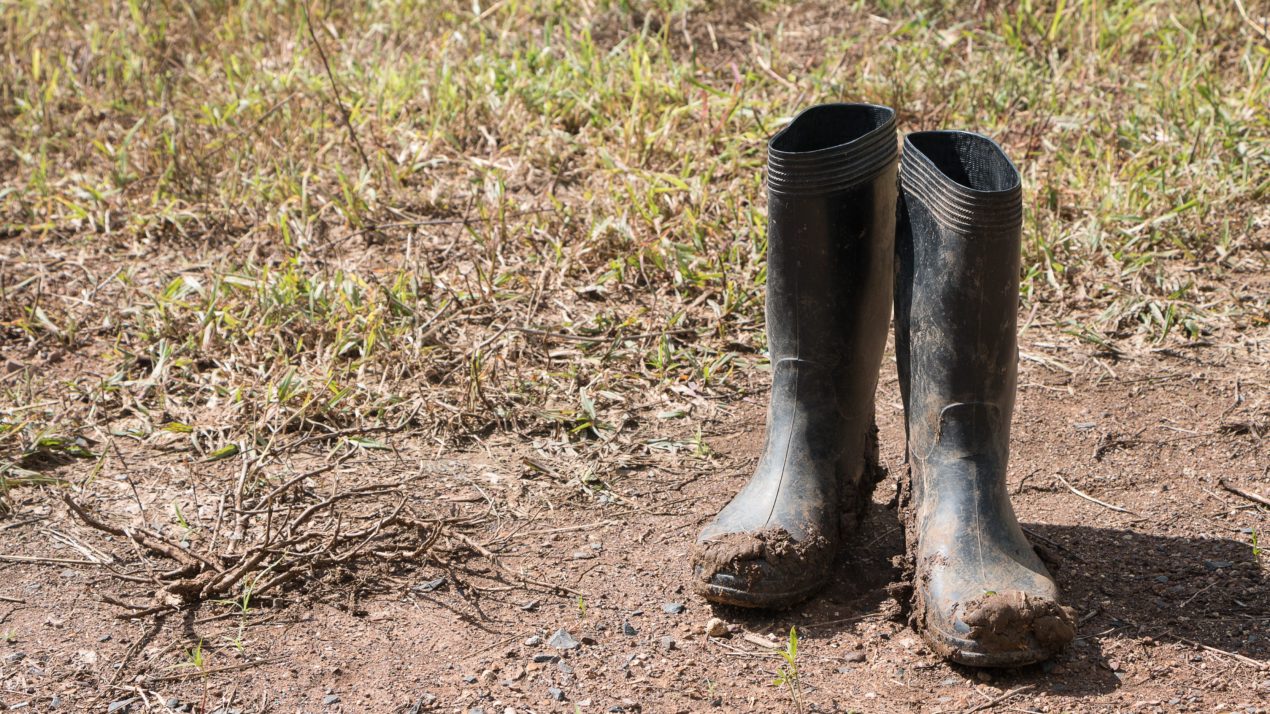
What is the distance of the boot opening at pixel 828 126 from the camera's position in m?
2.00

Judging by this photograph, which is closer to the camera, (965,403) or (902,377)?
(965,403)

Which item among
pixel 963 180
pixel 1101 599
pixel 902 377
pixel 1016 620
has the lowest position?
pixel 1101 599

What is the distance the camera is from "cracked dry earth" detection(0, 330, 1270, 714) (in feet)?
5.93

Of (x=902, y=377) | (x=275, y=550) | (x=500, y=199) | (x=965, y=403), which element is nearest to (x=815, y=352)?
(x=902, y=377)

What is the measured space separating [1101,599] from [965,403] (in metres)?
0.42

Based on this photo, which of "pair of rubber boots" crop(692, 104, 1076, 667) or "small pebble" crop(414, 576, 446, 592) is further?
"small pebble" crop(414, 576, 446, 592)

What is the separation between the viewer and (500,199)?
350 cm

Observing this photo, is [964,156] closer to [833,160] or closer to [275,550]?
[833,160]

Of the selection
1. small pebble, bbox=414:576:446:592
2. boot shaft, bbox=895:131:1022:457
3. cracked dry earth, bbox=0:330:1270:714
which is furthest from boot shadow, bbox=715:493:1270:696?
small pebble, bbox=414:576:446:592

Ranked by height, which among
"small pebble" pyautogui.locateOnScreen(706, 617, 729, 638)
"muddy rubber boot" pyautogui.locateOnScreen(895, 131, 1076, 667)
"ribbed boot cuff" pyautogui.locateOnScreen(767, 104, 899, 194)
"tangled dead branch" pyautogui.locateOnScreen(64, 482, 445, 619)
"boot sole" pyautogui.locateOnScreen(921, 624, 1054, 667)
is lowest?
"tangled dead branch" pyautogui.locateOnScreen(64, 482, 445, 619)

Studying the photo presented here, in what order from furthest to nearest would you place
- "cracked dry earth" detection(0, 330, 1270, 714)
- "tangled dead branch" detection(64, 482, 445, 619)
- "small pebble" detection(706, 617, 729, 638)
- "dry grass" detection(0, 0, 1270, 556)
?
"dry grass" detection(0, 0, 1270, 556), "tangled dead branch" detection(64, 482, 445, 619), "small pebble" detection(706, 617, 729, 638), "cracked dry earth" detection(0, 330, 1270, 714)

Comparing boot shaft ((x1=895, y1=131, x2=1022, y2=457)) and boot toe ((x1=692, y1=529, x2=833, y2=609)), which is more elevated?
boot shaft ((x1=895, y1=131, x2=1022, y2=457))

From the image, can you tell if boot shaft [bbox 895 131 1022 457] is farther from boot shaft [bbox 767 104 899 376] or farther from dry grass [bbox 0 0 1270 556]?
dry grass [bbox 0 0 1270 556]

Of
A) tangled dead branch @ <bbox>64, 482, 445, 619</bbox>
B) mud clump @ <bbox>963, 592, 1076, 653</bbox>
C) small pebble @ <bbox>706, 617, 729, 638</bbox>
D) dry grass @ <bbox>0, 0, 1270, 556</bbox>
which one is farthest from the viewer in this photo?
dry grass @ <bbox>0, 0, 1270, 556</bbox>
